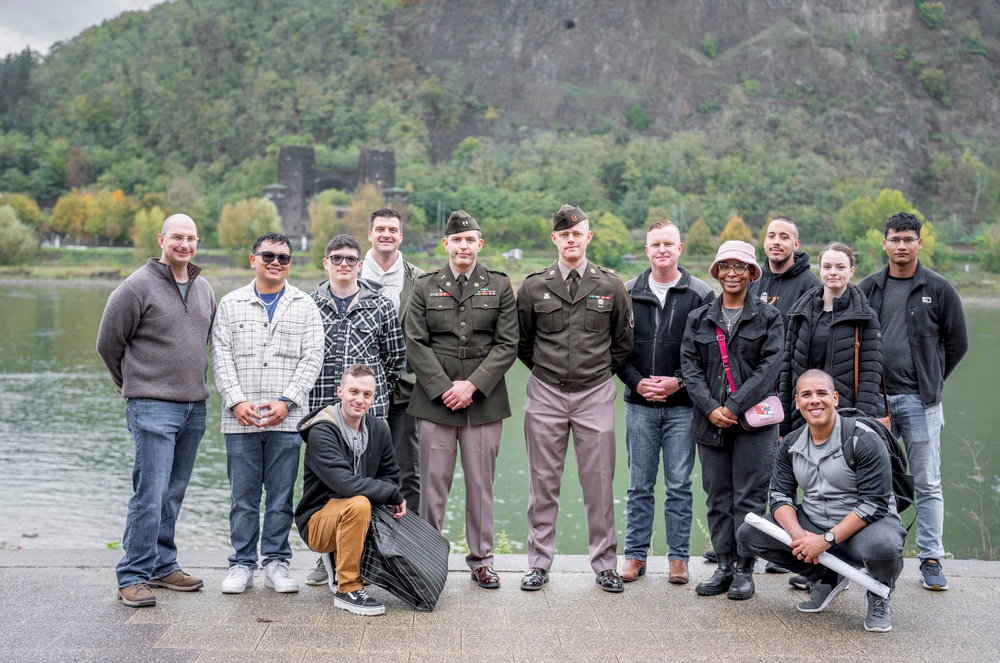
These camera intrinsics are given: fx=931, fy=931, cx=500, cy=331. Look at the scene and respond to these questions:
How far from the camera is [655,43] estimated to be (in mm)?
109250

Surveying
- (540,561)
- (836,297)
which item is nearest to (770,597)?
(540,561)

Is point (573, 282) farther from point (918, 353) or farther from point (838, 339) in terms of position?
point (918, 353)

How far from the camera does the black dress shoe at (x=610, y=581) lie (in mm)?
4242

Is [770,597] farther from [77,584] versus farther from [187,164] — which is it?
[187,164]

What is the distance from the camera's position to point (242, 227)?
6144 cm

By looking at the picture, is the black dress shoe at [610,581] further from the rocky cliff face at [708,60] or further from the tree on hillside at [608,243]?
the rocky cliff face at [708,60]

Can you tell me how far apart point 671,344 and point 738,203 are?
7775 centimetres

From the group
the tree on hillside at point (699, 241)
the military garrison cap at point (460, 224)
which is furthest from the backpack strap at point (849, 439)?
the tree on hillside at point (699, 241)

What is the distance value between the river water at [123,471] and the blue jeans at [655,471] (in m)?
2.59

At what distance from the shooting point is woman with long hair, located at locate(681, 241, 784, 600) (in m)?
4.21

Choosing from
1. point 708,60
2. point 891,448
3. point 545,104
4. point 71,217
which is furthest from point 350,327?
point 708,60

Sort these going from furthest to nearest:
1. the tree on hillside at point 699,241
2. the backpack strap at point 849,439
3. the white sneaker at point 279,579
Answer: the tree on hillside at point 699,241, the white sneaker at point 279,579, the backpack strap at point 849,439

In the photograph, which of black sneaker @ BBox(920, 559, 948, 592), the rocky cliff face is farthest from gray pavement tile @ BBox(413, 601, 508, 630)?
the rocky cliff face

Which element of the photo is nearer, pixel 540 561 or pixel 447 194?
pixel 540 561
